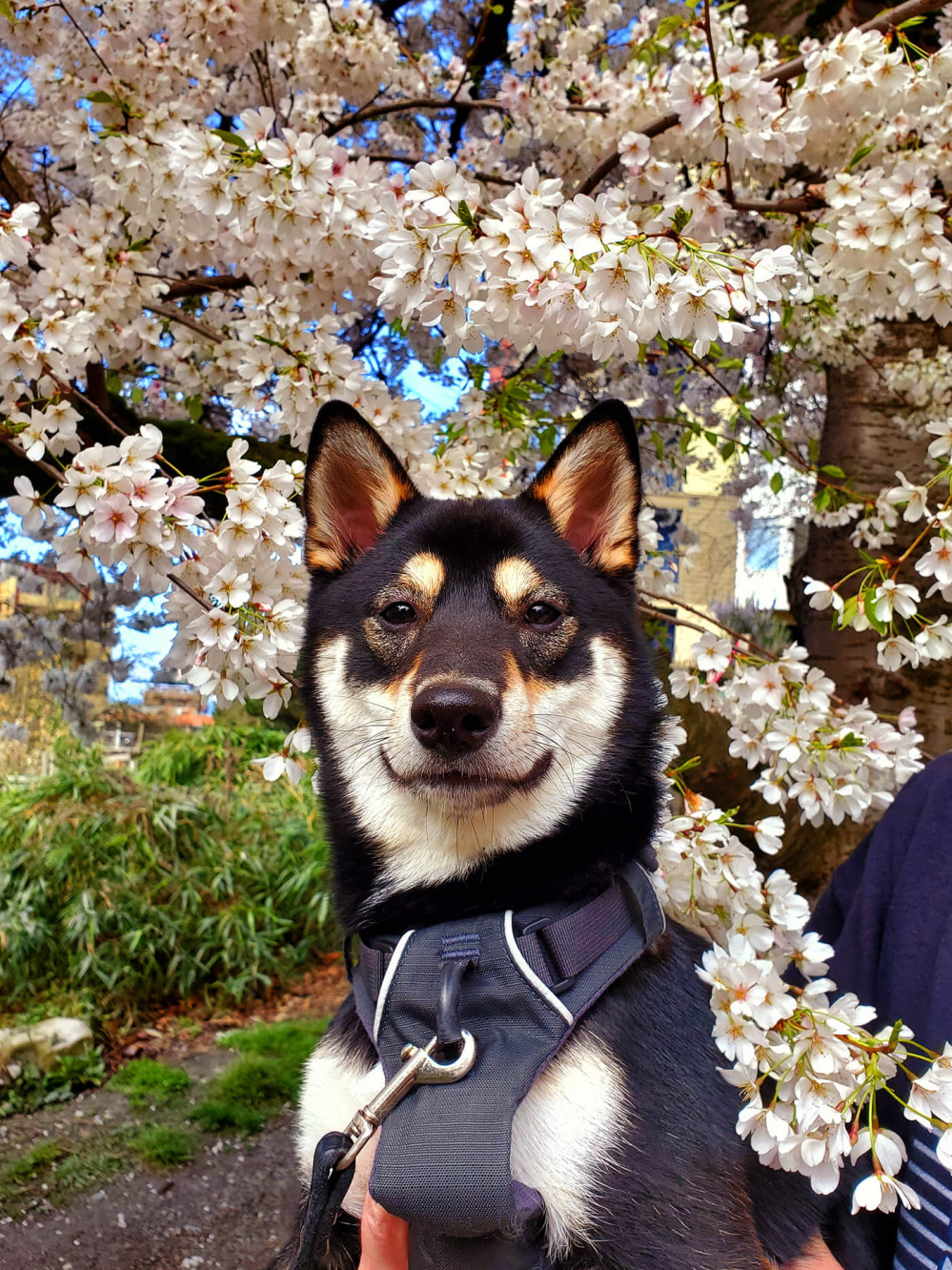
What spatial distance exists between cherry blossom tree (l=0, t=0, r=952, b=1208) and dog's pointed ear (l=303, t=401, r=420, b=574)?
0.25 ft

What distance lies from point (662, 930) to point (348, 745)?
2.42 ft

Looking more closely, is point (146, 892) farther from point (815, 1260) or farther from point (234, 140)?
point (815, 1260)

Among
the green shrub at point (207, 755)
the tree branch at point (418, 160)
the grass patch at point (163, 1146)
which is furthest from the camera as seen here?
the green shrub at point (207, 755)

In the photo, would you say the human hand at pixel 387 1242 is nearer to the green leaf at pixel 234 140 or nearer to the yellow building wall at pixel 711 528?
the green leaf at pixel 234 140

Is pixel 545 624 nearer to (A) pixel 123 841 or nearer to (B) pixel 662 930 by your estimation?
(B) pixel 662 930

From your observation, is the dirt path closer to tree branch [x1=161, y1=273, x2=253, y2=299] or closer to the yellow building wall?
tree branch [x1=161, y1=273, x2=253, y2=299]

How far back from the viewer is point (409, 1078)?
1.38m

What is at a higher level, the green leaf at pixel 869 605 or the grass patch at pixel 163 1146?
the green leaf at pixel 869 605

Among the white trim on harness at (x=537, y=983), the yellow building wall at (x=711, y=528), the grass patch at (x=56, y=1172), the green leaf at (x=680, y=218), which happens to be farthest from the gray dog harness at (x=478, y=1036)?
the yellow building wall at (x=711, y=528)

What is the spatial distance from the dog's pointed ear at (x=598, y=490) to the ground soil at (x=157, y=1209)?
121 inches

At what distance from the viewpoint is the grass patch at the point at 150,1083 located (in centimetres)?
438

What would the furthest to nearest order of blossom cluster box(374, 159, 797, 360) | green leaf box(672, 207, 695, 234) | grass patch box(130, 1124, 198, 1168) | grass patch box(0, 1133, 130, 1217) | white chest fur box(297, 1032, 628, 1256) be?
grass patch box(130, 1124, 198, 1168) → grass patch box(0, 1133, 130, 1217) → green leaf box(672, 207, 695, 234) → blossom cluster box(374, 159, 797, 360) → white chest fur box(297, 1032, 628, 1256)

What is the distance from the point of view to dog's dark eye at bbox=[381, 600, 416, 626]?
184cm

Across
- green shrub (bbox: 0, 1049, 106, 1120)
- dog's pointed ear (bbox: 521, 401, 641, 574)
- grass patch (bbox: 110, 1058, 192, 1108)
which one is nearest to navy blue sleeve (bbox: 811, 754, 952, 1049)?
dog's pointed ear (bbox: 521, 401, 641, 574)
